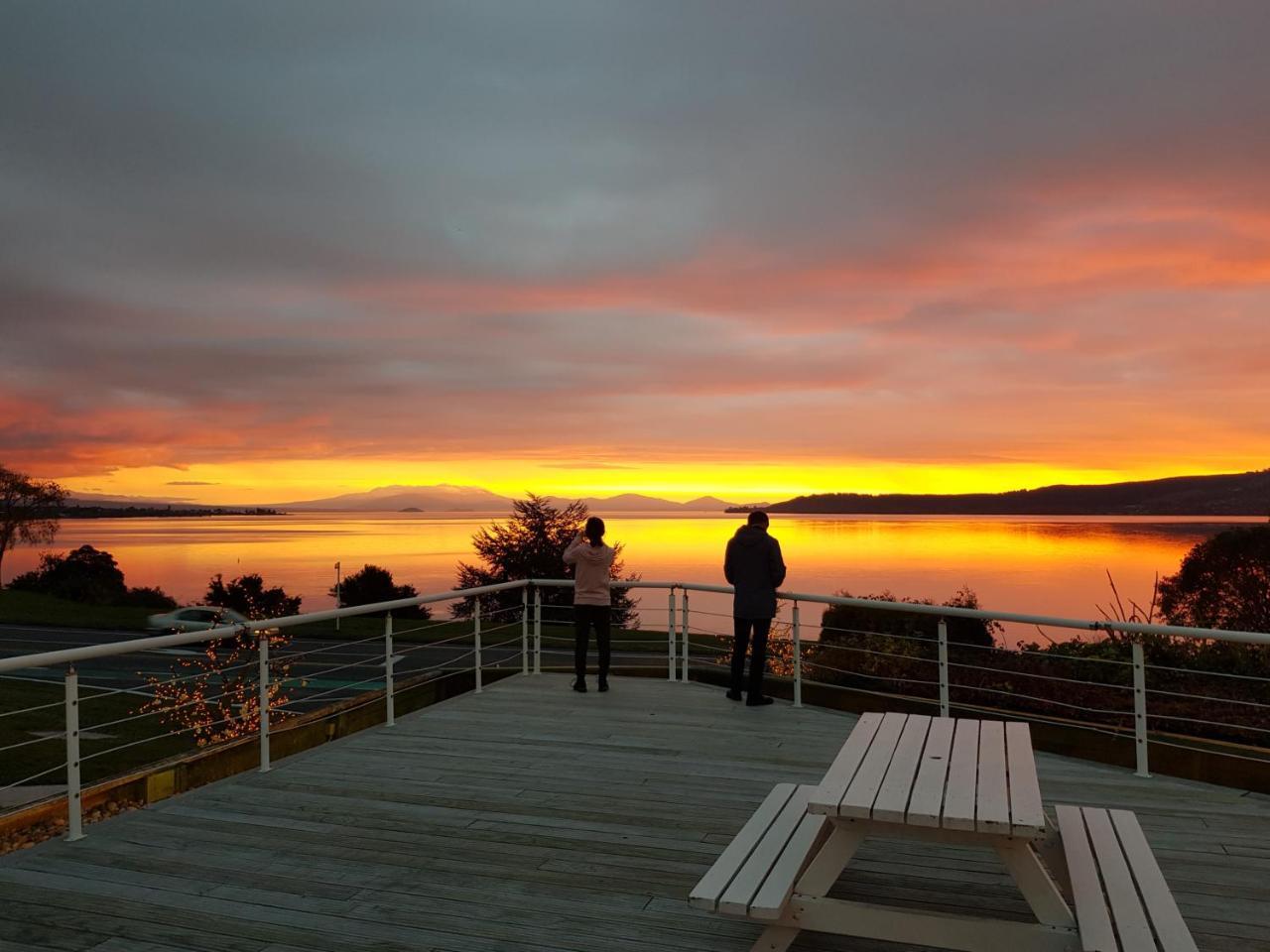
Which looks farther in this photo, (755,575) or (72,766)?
(755,575)

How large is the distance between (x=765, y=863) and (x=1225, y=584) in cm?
2311

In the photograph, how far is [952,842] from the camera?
2.81 metres

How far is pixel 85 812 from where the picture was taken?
4.51m

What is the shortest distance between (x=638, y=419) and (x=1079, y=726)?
2692 centimetres

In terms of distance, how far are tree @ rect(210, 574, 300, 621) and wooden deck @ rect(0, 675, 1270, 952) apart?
40.4 meters

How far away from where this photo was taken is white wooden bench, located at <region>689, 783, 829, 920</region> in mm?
2740

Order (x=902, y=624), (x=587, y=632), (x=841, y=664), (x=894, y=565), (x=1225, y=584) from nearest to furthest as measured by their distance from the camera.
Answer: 1. (x=587, y=632)
2. (x=841, y=664)
3. (x=902, y=624)
4. (x=1225, y=584)
5. (x=894, y=565)

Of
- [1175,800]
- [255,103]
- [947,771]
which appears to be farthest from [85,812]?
[255,103]

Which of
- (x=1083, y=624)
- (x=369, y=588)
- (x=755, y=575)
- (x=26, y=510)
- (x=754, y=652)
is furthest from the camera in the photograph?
(x=26, y=510)

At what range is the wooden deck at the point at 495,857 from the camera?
3283 mm

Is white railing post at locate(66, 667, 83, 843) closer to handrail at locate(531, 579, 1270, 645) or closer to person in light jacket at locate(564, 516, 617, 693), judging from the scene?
handrail at locate(531, 579, 1270, 645)

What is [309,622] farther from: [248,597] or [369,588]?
[369,588]

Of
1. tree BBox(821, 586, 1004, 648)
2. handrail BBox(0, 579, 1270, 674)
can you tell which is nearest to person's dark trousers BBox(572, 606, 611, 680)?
handrail BBox(0, 579, 1270, 674)

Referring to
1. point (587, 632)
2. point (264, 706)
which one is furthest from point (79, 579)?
point (264, 706)
